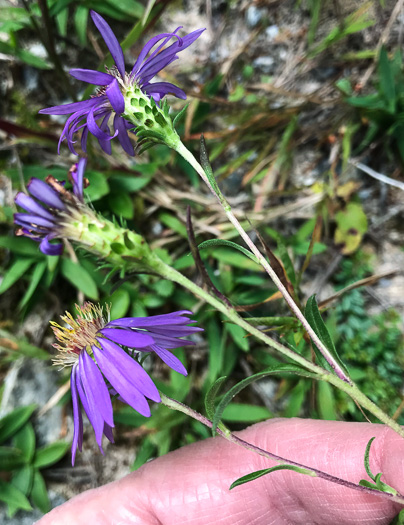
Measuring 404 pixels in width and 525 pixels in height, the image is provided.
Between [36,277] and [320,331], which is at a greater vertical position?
[36,277]

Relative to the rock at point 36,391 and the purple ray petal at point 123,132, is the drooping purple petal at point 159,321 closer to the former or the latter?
the purple ray petal at point 123,132

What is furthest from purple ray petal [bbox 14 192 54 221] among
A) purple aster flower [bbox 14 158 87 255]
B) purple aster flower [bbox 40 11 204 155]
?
purple aster flower [bbox 40 11 204 155]

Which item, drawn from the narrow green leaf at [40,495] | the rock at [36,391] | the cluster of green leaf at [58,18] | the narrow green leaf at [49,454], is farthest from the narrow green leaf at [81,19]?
the narrow green leaf at [40,495]

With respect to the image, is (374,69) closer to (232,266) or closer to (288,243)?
(288,243)

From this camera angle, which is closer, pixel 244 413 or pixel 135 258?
pixel 135 258

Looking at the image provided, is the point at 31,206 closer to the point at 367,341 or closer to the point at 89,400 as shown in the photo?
the point at 89,400

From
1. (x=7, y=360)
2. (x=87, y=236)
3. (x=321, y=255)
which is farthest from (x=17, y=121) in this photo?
(x=321, y=255)

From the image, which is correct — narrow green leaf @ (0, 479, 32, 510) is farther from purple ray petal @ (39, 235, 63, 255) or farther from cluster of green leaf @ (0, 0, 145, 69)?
cluster of green leaf @ (0, 0, 145, 69)

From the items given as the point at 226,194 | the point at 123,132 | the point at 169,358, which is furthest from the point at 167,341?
the point at 226,194
